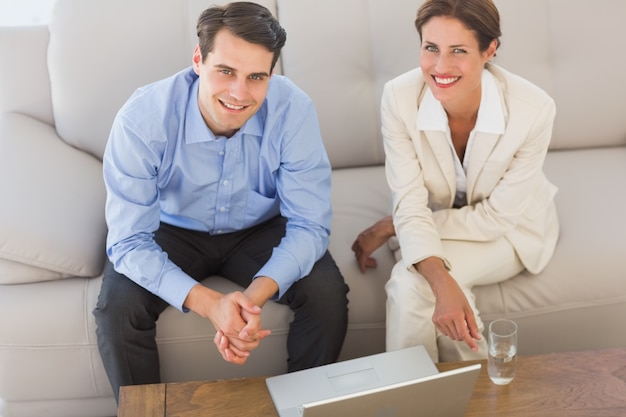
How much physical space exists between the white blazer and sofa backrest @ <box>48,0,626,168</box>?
0.36 m

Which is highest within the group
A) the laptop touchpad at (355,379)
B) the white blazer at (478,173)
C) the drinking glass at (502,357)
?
the white blazer at (478,173)

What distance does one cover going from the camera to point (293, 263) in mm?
2061

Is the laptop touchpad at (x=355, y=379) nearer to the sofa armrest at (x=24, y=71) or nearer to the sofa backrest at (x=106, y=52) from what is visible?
the sofa backrest at (x=106, y=52)

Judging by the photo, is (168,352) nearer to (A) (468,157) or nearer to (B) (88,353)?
(B) (88,353)

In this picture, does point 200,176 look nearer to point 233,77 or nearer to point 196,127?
point 196,127

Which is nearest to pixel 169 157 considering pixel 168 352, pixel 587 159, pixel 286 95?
pixel 286 95

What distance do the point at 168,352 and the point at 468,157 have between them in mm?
854

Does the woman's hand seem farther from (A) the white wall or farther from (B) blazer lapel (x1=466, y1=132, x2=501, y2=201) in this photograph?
(A) the white wall

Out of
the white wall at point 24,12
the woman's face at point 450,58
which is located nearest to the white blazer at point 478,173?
the woman's face at point 450,58

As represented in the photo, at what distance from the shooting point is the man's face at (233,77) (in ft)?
6.15

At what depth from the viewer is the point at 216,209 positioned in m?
2.17

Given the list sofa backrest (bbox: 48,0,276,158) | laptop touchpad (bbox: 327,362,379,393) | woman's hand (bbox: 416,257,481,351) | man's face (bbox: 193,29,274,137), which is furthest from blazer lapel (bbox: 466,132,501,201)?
sofa backrest (bbox: 48,0,276,158)

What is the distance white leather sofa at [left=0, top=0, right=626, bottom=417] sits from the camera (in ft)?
7.00

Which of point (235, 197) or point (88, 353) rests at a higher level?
point (235, 197)
